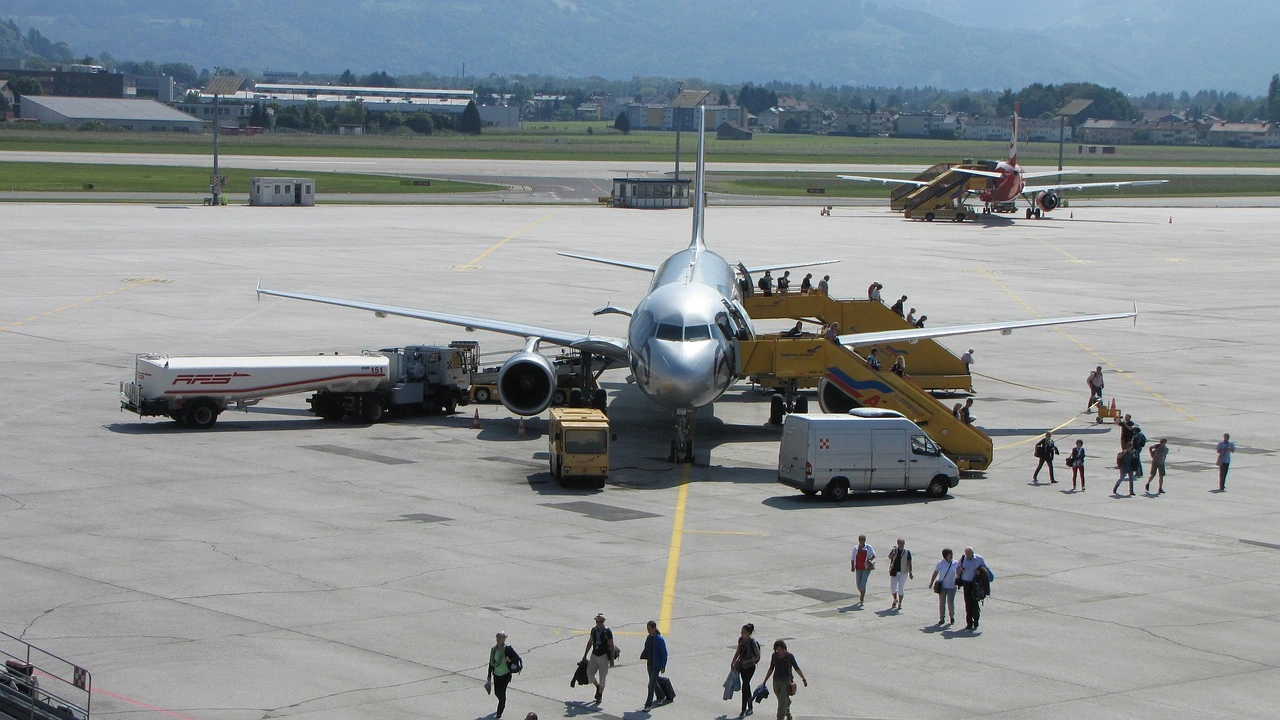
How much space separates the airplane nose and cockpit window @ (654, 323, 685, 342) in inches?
8.0

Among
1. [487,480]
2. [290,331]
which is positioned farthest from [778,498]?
[290,331]

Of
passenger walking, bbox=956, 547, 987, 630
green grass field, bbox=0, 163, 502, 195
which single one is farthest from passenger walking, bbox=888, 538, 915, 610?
green grass field, bbox=0, 163, 502, 195

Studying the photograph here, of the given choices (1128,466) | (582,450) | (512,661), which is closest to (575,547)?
(582,450)

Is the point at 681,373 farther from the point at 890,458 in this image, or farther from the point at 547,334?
the point at 547,334

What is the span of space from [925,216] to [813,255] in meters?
38.8

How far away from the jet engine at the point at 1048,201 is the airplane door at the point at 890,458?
10229 centimetres

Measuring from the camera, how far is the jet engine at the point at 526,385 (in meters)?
43.6

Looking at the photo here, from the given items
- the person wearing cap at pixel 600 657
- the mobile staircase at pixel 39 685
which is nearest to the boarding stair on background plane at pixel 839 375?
the person wearing cap at pixel 600 657

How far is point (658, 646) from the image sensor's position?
21.9 m

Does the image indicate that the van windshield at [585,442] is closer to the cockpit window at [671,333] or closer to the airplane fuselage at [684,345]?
the airplane fuselage at [684,345]

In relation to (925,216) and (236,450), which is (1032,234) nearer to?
(925,216)

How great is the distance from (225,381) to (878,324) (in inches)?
935

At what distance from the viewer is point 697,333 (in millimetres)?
39375

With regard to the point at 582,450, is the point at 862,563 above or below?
below
